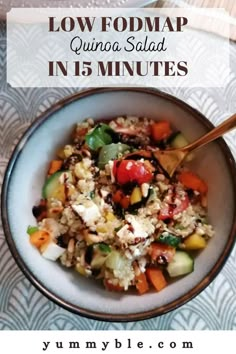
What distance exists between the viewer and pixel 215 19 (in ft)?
3.75

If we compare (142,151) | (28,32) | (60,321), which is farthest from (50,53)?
(60,321)

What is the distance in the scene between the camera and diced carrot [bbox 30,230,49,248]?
99 centimetres

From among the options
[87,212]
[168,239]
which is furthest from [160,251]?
[87,212]

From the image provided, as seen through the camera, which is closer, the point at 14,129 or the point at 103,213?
the point at 103,213

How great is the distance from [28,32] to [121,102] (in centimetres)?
26

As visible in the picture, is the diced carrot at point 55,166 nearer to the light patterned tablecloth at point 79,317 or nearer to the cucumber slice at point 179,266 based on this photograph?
the light patterned tablecloth at point 79,317

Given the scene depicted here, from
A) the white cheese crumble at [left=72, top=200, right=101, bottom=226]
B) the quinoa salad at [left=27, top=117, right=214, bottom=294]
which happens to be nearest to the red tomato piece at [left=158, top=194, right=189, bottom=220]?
the quinoa salad at [left=27, top=117, right=214, bottom=294]

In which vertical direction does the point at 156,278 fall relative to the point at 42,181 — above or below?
below

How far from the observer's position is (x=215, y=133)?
0.97 meters

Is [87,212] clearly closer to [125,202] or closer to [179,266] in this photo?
[125,202]

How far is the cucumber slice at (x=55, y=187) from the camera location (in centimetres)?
100

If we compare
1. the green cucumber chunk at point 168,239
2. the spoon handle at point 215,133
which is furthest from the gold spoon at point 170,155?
the green cucumber chunk at point 168,239

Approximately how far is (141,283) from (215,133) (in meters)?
0.27
